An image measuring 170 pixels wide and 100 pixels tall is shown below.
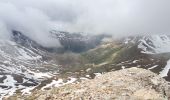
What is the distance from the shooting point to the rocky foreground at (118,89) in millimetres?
18547

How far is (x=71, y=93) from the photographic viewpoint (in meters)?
19.2

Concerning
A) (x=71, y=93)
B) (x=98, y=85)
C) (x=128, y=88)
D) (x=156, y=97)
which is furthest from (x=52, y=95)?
(x=156, y=97)

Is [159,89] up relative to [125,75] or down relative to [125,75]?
down

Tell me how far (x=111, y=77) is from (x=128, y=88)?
163cm

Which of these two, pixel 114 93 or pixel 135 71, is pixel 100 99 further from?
pixel 135 71

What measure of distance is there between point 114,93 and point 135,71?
3019 mm

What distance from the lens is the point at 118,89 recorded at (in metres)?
19.0

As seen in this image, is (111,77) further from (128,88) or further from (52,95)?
(52,95)

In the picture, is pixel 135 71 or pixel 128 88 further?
pixel 135 71

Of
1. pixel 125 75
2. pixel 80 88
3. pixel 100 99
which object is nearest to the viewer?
pixel 100 99

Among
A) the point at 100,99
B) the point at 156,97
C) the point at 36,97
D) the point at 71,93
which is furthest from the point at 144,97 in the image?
the point at 36,97

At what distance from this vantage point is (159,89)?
19672mm

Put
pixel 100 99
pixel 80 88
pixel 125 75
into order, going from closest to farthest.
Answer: pixel 100 99, pixel 80 88, pixel 125 75

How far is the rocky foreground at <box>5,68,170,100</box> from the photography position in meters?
18.5
